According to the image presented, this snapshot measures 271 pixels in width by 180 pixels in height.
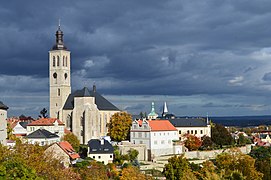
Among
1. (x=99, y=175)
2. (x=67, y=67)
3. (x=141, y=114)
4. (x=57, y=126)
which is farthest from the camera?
(x=141, y=114)

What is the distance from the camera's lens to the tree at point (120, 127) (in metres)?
74.3

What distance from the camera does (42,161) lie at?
33156 mm

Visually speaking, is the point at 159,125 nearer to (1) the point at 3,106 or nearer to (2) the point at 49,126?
(2) the point at 49,126

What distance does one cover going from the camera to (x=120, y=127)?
2938 inches

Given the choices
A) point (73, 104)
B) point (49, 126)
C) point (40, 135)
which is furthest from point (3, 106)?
point (73, 104)

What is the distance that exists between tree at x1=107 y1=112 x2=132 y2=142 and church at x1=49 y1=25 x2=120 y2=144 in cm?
297

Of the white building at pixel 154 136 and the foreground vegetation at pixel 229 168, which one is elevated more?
the white building at pixel 154 136

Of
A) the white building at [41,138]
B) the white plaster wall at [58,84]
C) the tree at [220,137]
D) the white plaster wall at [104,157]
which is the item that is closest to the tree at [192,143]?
the tree at [220,137]

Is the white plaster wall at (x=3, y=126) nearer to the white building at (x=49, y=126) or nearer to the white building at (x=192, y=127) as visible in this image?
the white building at (x=49, y=126)

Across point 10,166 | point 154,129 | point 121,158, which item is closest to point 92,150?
point 121,158

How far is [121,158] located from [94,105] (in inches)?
744

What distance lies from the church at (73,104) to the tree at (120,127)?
117 inches

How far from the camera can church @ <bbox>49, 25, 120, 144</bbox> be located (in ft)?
254

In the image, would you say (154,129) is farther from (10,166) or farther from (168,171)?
(10,166)
